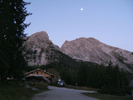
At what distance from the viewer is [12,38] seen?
13938 mm

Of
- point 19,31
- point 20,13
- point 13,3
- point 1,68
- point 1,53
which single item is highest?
point 13,3

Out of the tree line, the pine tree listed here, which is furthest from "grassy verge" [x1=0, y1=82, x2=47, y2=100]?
the tree line

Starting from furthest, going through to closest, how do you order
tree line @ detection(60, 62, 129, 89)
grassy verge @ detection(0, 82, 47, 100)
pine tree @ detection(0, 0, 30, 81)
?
tree line @ detection(60, 62, 129, 89)
pine tree @ detection(0, 0, 30, 81)
grassy verge @ detection(0, 82, 47, 100)

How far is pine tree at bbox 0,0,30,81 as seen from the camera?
11.9 meters

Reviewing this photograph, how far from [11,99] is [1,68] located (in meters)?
4.75

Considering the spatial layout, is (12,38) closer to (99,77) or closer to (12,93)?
(12,93)

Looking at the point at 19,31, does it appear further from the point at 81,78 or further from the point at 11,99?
the point at 81,78

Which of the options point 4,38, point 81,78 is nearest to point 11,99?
point 4,38

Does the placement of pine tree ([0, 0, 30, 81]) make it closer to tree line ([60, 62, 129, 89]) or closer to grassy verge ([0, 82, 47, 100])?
grassy verge ([0, 82, 47, 100])

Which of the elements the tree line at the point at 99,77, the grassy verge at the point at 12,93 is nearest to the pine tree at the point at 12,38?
the grassy verge at the point at 12,93

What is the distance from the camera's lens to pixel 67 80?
245ft

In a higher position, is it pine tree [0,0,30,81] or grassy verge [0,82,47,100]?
pine tree [0,0,30,81]

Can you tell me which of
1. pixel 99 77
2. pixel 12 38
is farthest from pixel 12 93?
pixel 99 77

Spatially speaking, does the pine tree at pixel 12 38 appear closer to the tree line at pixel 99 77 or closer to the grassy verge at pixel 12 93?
the grassy verge at pixel 12 93
